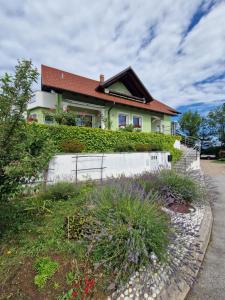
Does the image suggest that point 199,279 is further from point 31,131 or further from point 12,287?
point 31,131

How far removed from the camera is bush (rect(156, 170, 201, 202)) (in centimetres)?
528

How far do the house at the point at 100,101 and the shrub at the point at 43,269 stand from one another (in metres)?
8.57

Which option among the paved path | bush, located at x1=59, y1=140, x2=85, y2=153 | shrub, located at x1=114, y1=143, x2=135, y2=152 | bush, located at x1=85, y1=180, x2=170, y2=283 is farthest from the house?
the paved path

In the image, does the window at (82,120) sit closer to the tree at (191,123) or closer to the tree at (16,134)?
the tree at (16,134)

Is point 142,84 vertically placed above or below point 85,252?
above

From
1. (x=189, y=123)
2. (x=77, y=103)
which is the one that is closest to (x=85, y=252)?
(x=77, y=103)

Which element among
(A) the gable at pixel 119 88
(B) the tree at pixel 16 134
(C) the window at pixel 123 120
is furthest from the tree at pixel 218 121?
(B) the tree at pixel 16 134

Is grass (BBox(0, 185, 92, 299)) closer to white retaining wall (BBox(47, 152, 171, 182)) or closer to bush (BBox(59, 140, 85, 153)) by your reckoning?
white retaining wall (BBox(47, 152, 171, 182))

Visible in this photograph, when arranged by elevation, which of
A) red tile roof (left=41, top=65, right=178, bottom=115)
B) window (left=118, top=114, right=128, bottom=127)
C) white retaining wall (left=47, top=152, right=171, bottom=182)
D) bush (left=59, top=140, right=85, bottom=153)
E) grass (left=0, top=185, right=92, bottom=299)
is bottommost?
grass (left=0, top=185, right=92, bottom=299)

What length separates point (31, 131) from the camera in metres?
3.06

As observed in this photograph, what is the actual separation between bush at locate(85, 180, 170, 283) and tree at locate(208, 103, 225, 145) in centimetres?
3282

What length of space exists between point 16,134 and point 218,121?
34.5 meters

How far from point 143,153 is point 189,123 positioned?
92.6 ft

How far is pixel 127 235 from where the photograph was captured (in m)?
2.61
